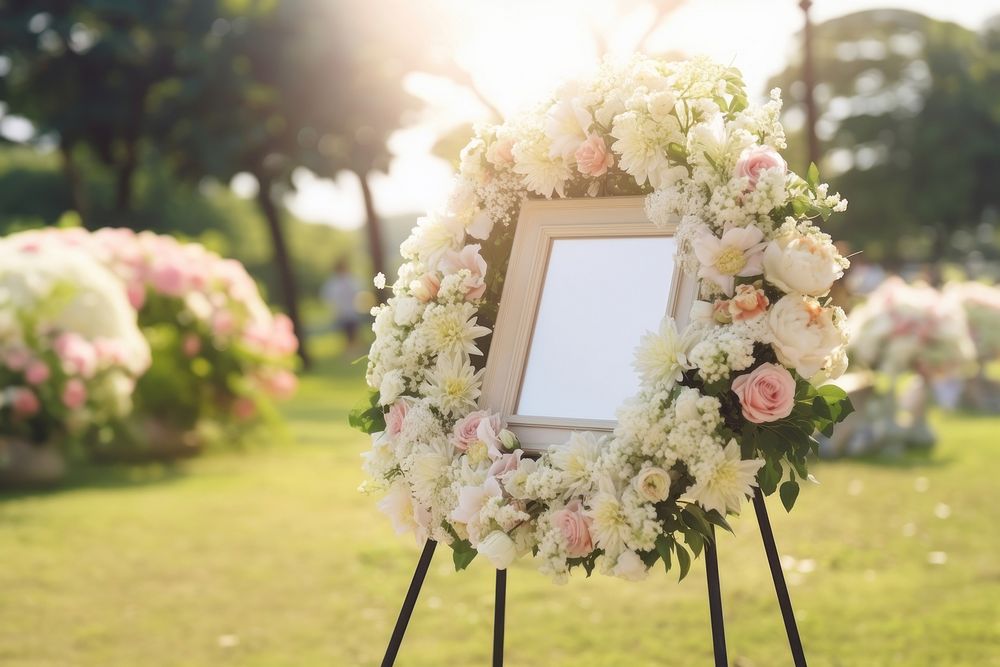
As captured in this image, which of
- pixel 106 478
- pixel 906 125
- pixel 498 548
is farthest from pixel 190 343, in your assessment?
pixel 906 125

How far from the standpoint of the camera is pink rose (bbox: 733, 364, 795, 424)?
279 cm

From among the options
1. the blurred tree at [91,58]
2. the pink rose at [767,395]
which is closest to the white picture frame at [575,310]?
the pink rose at [767,395]

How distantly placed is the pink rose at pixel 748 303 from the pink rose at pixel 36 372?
7.39 metres

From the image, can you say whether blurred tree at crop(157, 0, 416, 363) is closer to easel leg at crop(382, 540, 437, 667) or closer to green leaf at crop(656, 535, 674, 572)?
easel leg at crop(382, 540, 437, 667)

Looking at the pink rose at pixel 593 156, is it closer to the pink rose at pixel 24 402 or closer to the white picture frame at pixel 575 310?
the white picture frame at pixel 575 310

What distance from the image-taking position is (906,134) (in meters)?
41.4

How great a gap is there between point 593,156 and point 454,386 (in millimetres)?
734

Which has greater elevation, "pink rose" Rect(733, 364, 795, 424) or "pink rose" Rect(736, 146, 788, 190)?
"pink rose" Rect(736, 146, 788, 190)

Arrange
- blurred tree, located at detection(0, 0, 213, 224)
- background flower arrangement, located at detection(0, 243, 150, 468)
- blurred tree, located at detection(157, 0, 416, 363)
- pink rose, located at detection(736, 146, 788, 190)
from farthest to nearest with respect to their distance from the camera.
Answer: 1. blurred tree, located at detection(0, 0, 213, 224)
2. blurred tree, located at detection(157, 0, 416, 363)
3. background flower arrangement, located at detection(0, 243, 150, 468)
4. pink rose, located at detection(736, 146, 788, 190)

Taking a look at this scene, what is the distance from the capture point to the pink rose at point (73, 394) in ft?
30.0

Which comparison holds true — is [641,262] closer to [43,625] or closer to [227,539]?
[43,625]

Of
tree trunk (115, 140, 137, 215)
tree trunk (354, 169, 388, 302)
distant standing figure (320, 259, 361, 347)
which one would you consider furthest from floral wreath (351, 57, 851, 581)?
tree trunk (115, 140, 137, 215)

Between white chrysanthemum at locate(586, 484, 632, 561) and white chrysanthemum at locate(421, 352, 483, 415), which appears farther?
white chrysanthemum at locate(421, 352, 483, 415)

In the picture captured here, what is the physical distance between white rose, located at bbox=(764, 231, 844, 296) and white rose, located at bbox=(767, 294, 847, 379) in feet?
0.13
